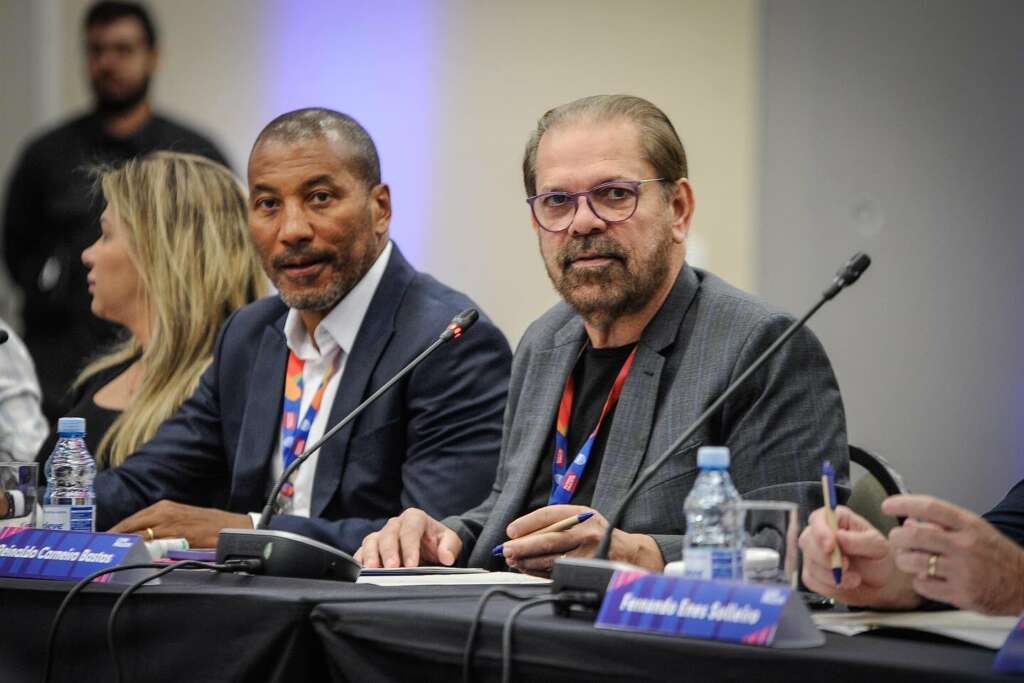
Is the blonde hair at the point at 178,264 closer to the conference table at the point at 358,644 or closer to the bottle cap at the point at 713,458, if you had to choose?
the conference table at the point at 358,644

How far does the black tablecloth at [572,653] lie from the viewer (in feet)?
4.17

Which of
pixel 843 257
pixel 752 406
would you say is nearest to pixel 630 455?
pixel 752 406

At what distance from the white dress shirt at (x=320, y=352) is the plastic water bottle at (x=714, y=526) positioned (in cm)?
137

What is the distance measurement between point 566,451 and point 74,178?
3.65 m

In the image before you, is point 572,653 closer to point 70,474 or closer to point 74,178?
point 70,474

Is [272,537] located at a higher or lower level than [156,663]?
higher

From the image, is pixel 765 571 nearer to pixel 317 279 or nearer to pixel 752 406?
pixel 752 406

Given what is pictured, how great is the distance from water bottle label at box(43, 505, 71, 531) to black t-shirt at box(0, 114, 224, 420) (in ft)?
9.94

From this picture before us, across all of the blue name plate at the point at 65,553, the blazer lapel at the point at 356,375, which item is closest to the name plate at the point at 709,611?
the blue name plate at the point at 65,553

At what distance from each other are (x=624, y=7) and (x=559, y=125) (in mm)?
2605

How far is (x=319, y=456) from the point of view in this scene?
2.92m

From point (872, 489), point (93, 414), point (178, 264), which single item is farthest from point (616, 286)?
point (93, 414)

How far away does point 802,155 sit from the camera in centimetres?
482

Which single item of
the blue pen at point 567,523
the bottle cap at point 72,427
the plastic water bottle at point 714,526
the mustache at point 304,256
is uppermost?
the mustache at point 304,256
